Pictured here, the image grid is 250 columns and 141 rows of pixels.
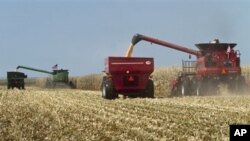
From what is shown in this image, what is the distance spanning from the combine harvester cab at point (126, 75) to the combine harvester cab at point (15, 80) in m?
24.3

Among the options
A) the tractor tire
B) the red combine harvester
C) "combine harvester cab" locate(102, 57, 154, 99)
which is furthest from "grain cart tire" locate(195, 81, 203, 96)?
the tractor tire

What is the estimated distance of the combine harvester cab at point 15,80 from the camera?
159 feet

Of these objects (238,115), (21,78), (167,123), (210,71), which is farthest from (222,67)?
(21,78)

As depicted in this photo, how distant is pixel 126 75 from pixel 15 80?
25253 millimetres

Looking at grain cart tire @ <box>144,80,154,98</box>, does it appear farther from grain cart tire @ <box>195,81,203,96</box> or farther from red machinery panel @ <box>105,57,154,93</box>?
grain cart tire @ <box>195,81,203,96</box>

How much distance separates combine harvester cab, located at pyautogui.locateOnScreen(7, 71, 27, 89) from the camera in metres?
48.4

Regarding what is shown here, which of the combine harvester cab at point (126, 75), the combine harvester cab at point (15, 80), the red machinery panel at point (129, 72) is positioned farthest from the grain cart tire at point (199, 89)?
the combine harvester cab at point (15, 80)

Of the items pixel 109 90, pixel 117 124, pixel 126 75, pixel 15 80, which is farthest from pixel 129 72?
pixel 15 80

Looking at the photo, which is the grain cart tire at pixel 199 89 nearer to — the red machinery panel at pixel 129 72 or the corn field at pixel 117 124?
the red machinery panel at pixel 129 72

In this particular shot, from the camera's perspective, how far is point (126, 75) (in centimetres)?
2525

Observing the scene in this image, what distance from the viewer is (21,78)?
48.6 metres

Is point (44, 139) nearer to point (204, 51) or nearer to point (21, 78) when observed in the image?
point (204, 51)

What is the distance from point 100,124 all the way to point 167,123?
1.61 metres

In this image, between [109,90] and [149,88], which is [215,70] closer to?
[149,88]
